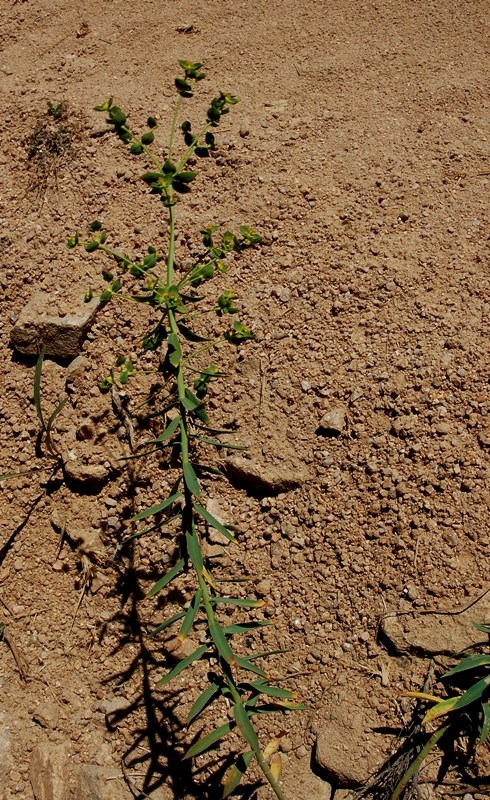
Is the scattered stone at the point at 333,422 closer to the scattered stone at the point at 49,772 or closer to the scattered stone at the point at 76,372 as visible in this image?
Answer: the scattered stone at the point at 76,372

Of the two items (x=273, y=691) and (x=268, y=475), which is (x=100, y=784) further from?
(x=268, y=475)

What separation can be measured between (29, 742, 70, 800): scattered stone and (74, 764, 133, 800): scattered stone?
5 cm

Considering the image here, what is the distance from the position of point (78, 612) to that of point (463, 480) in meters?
1.34

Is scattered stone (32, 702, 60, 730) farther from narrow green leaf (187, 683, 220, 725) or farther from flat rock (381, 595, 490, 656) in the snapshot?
flat rock (381, 595, 490, 656)

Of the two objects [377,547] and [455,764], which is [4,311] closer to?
[377,547]

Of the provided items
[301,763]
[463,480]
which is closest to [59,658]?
[301,763]

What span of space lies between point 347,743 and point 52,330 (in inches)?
69.5

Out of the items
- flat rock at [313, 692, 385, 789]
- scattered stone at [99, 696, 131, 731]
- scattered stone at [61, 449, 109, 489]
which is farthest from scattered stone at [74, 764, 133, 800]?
scattered stone at [61, 449, 109, 489]

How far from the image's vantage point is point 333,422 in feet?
8.48

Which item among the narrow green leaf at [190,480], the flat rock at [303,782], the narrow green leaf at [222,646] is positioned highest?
the narrow green leaf at [190,480]

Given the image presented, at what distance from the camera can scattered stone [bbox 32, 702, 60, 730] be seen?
2436 millimetres

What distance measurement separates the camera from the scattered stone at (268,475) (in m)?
2.55

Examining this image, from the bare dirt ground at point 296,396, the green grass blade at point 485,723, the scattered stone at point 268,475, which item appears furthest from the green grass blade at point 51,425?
the green grass blade at point 485,723

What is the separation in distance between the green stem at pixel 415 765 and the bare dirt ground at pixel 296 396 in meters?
0.13
